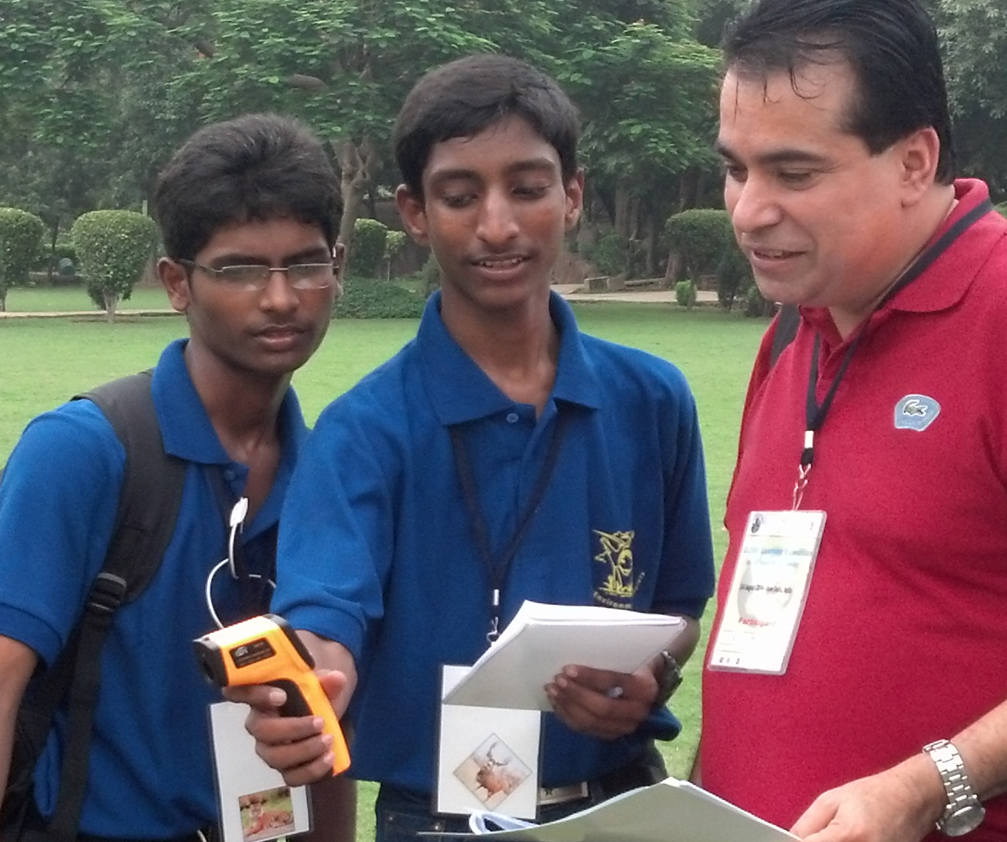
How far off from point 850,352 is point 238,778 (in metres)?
1.24

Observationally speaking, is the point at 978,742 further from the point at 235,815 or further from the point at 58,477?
→ the point at 58,477

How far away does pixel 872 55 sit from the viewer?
2092mm

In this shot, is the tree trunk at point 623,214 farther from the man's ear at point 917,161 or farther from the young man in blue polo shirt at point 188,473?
the man's ear at point 917,161

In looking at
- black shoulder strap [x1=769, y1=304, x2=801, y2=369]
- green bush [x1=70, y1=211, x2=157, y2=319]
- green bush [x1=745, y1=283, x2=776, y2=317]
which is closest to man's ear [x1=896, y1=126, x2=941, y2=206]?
black shoulder strap [x1=769, y1=304, x2=801, y2=369]

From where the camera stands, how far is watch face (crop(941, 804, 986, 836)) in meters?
1.95

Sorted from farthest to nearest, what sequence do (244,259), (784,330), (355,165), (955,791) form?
(355,165) < (244,259) < (784,330) < (955,791)

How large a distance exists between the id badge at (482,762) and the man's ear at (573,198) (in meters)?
0.84

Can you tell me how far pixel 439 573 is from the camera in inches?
97.5

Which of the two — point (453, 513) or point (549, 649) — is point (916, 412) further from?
point (453, 513)

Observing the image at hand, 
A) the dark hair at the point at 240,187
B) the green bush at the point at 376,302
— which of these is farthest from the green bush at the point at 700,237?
the dark hair at the point at 240,187

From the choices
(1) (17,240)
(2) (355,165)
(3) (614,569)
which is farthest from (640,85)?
(3) (614,569)

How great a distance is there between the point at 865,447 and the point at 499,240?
74 cm

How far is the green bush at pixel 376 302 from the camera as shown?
27625mm

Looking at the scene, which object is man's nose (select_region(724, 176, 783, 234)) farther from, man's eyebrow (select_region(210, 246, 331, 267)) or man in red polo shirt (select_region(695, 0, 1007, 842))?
man's eyebrow (select_region(210, 246, 331, 267))
